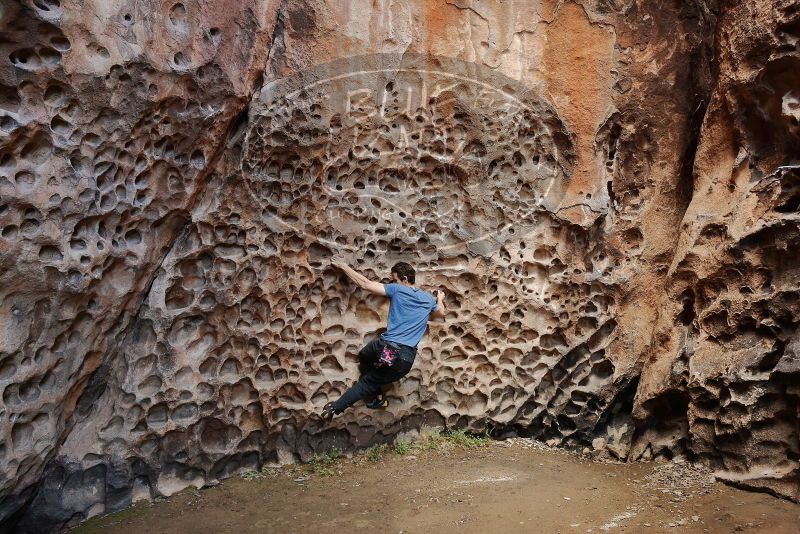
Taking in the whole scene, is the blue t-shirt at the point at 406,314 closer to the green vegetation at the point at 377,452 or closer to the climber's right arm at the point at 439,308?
the climber's right arm at the point at 439,308

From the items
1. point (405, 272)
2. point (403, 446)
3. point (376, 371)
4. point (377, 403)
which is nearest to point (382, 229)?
point (405, 272)

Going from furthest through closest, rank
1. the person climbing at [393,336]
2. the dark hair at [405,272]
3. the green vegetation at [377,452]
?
1. the green vegetation at [377,452]
2. the dark hair at [405,272]
3. the person climbing at [393,336]

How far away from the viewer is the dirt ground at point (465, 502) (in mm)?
3818

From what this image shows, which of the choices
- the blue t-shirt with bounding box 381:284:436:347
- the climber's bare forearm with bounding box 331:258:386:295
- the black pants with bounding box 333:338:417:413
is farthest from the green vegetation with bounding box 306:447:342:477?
the climber's bare forearm with bounding box 331:258:386:295

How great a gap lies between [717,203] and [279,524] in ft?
9.99

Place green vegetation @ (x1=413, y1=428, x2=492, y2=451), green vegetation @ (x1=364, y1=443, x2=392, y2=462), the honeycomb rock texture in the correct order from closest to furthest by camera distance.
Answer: the honeycomb rock texture → green vegetation @ (x1=364, y1=443, x2=392, y2=462) → green vegetation @ (x1=413, y1=428, x2=492, y2=451)

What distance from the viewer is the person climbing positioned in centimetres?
457

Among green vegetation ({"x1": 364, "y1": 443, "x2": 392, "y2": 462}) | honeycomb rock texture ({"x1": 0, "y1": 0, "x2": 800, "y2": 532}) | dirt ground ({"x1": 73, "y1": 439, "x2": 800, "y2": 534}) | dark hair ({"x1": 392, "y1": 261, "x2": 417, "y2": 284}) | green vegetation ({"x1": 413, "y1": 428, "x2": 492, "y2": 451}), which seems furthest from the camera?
green vegetation ({"x1": 413, "y1": 428, "x2": 492, "y2": 451})

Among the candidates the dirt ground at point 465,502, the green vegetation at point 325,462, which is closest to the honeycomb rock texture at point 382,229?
the green vegetation at point 325,462

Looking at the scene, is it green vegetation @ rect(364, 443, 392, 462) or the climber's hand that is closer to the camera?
the climber's hand

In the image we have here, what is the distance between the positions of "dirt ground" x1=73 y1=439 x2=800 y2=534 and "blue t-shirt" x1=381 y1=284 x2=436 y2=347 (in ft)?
2.67

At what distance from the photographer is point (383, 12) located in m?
4.63

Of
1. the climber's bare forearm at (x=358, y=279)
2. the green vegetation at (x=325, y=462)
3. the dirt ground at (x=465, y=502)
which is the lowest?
the dirt ground at (x=465, y=502)

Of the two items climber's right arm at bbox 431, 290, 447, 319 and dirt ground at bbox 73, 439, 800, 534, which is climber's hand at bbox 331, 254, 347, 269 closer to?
climber's right arm at bbox 431, 290, 447, 319
